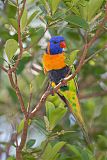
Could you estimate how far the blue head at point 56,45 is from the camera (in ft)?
6.31

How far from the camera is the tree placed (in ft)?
4.22

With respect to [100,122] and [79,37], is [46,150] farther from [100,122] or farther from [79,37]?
[79,37]

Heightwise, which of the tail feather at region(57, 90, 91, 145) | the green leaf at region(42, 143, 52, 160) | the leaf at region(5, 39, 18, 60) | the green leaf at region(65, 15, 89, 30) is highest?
the green leaf at region(65, 15, 89, 30)

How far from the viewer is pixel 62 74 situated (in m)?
2.04

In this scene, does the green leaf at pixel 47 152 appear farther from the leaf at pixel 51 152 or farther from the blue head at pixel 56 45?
the blue head at pixel 56 45

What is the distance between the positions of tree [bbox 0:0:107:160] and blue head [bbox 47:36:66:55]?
37 millimetres

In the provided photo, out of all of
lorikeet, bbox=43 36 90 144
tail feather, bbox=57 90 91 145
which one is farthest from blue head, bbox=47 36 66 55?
tail feather, bbox=57 90 91 145

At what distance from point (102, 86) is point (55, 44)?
2.15 ft

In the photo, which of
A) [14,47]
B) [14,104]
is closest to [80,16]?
[14,47]

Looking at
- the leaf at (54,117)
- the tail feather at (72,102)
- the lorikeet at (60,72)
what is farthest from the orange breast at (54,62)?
the leaf at (54,117)

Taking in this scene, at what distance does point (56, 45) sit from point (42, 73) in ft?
0.78

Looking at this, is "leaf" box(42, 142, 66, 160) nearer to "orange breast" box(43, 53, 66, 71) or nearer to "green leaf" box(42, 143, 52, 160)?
"green leaf" box(42, 143, 52, 160)

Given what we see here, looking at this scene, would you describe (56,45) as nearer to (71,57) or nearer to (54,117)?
(54,117)

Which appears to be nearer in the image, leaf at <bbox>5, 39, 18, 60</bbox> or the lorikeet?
leaf at <bbox>5, 39, 18, 60</bbox>
